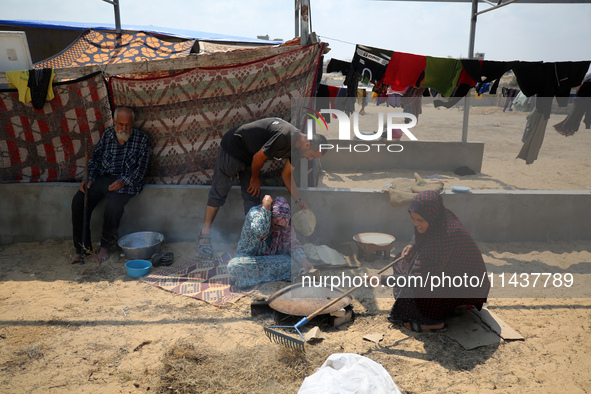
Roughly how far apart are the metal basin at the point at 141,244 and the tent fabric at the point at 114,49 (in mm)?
3904

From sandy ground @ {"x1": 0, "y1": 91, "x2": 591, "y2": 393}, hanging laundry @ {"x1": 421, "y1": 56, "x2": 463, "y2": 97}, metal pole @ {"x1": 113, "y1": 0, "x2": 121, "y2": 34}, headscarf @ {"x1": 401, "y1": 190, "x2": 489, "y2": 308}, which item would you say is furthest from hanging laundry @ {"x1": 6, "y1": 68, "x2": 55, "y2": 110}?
hanging laundry @ {"x1": 421, "y1": 56, "x2": 463, "y2": 97}

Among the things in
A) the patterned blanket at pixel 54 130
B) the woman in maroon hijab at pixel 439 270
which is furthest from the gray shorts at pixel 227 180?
the woman in maroon hijab at pixel 439 270

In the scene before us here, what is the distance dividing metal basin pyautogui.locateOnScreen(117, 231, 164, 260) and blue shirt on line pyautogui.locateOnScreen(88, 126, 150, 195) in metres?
0.56

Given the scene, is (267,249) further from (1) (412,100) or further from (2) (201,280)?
(1) (412,100)

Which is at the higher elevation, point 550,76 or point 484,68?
point 484,68

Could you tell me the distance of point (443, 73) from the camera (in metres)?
5.89

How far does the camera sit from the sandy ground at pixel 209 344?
291 centimetres

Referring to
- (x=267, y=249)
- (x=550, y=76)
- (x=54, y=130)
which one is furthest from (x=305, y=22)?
(x=54, y=130)

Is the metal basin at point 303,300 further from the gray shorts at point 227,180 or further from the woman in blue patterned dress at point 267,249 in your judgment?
the gray shorts at point 227,180

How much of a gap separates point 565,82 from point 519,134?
10.6m

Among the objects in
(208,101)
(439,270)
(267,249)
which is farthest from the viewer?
(208,101)

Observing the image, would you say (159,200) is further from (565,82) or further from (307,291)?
(565,82)

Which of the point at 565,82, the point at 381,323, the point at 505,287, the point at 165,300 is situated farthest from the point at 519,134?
the point at 165,300

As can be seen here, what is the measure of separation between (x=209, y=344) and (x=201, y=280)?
1.23 metres
